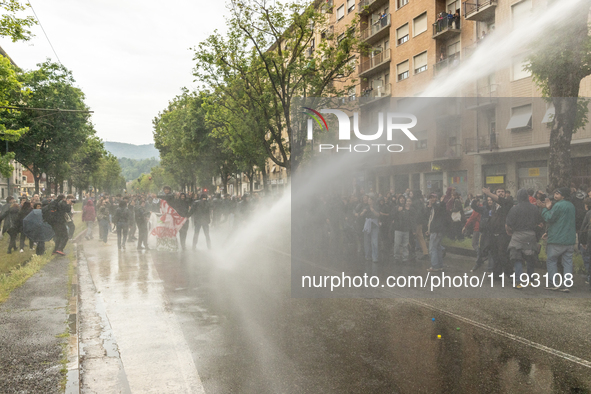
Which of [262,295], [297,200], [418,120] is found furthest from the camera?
[297,200]

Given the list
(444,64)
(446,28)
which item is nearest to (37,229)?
(444,64)

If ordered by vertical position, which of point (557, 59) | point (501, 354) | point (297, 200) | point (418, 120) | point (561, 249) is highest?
point (557, 59)

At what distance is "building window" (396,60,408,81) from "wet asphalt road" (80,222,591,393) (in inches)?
939

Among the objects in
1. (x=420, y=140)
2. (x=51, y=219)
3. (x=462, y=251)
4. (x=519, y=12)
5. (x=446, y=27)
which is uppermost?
(x=446, y=27)

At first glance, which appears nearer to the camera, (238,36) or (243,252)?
(243,252)

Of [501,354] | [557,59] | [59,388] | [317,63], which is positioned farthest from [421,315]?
[317,63]

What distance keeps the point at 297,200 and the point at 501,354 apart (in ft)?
21.0

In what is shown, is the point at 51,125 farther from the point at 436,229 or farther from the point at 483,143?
the point at 483,143

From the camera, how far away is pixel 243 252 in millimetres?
13031

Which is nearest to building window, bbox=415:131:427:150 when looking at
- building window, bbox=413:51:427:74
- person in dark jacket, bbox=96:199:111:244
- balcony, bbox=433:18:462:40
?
person in dark jacket, bbox=96:199:111:244

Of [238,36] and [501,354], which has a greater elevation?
[238,36]

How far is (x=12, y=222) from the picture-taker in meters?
13.2

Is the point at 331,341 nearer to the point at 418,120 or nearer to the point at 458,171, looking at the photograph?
the point at 418,120

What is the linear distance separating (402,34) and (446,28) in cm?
527
